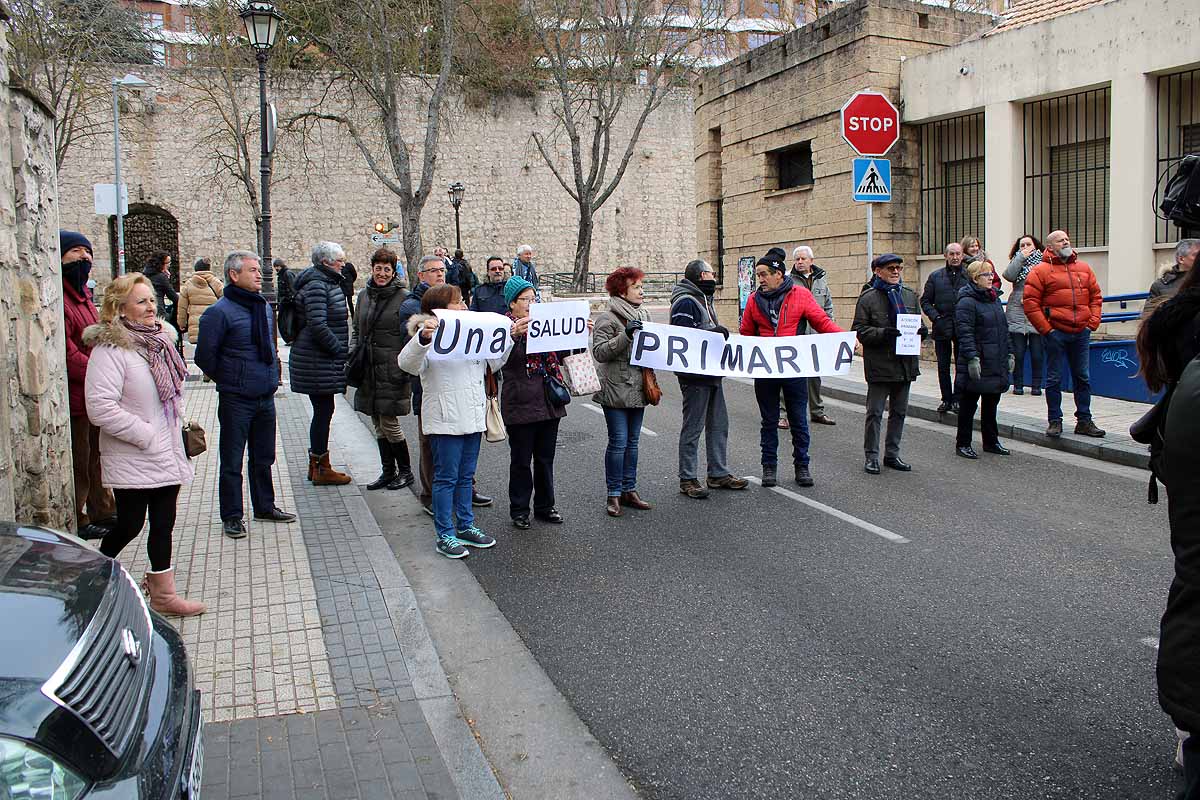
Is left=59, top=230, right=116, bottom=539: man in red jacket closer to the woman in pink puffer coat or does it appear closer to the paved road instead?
the woman in pink puffer coat

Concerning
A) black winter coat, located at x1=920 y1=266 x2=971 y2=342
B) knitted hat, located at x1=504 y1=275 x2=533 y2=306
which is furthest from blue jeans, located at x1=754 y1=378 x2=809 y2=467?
black winter coat, located at x1=920 y1=266 x2=971 y2=342

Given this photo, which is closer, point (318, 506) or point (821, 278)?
point (318, 506)

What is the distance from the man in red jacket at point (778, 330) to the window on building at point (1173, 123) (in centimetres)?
762

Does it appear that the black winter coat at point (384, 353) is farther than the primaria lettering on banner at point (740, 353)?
Yes

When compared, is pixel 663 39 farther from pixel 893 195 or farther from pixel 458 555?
pixel 458 555

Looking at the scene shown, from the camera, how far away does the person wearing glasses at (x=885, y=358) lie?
9078mm

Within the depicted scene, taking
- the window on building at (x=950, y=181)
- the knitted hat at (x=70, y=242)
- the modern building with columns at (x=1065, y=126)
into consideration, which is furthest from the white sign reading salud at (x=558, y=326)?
the window on building at (x=950, y=181)

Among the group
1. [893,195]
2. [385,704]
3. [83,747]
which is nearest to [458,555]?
[385,704]

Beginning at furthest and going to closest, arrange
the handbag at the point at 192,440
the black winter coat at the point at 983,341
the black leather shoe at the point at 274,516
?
the black winter coat at the point at 983,341, the black leather shoe at the point at 274,516, the handbag at the point at 192,440

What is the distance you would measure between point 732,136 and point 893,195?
509cm

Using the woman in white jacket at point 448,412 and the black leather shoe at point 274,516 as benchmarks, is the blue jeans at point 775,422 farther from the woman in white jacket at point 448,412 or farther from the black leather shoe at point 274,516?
the black leather shoe at point 274,516

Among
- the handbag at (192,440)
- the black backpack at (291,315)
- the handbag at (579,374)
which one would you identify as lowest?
the handbag at (192,440)

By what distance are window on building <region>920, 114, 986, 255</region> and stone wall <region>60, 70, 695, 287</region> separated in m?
24.8

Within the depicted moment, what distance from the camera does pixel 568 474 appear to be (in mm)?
9164
